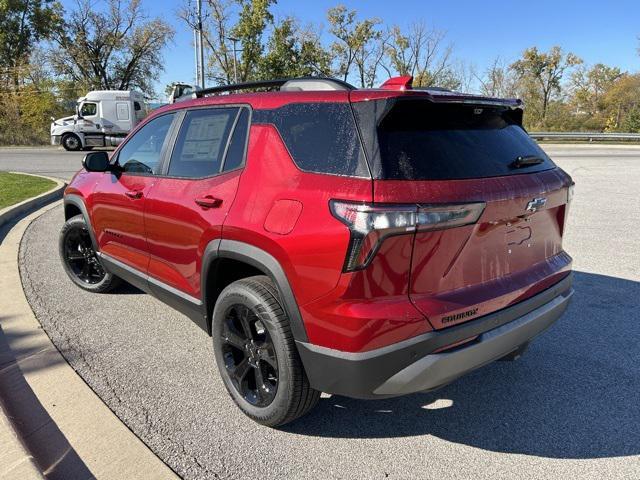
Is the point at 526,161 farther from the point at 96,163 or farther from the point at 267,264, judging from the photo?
the point at 96,163

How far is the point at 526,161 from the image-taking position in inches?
102

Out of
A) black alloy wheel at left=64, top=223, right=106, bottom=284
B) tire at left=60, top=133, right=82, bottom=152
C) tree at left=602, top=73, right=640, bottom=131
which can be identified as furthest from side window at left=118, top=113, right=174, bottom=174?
tree at left=602, top=73, right=640, bottom=131

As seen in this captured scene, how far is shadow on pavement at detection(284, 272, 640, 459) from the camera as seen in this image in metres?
2.47

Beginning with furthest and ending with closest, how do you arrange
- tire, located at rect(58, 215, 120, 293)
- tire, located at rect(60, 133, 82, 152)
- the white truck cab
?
tire, located at rect(60, 133, 82, 152) → the white truck cab → tire, located at rect(58, 215, 120, 293)

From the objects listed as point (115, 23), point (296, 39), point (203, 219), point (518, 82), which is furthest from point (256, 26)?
point (203, 219)

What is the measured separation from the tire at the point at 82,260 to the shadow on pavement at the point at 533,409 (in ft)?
9.16

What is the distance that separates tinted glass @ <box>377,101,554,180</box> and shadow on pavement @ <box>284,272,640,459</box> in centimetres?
135

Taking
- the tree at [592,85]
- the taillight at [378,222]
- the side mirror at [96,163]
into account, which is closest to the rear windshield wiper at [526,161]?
the taillight at [378,222]

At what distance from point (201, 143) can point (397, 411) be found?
2.04 meters

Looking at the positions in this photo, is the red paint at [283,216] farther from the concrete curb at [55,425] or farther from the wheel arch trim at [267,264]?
the concrete curb at [55,425]

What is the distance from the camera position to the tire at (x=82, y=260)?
4.57m

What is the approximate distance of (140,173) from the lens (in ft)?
11.9

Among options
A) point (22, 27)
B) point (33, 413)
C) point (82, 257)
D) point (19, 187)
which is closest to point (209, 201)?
point (33, 413)

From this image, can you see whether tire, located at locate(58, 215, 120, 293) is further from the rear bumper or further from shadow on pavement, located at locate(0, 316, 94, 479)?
the rear bumper
